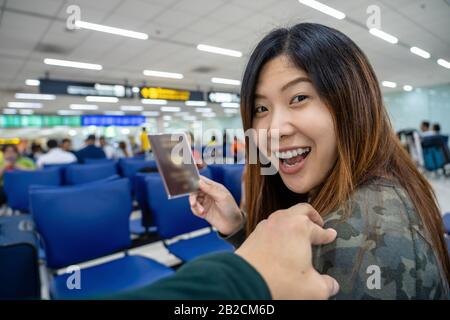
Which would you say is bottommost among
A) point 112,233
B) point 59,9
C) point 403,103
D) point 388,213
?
point 112,233

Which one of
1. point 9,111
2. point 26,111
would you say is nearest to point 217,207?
point 26,111

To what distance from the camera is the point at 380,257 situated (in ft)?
1.41

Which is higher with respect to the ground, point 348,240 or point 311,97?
point 311,97

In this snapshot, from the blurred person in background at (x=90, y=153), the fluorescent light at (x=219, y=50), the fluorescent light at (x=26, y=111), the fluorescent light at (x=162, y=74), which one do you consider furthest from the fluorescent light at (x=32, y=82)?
the fluorescent light at (x=26, y=111)

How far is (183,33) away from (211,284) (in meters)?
5.21

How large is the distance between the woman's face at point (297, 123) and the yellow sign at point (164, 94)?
7.48 meters

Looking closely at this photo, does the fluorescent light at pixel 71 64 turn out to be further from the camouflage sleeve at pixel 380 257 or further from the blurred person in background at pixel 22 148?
the camouflage sleeve at pixel 380 257

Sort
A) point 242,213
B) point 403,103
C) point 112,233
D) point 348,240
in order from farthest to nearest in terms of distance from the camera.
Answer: point 403,103
point 112,233
point 242,213
point 348,240

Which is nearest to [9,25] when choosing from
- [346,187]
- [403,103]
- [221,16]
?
[221,16]

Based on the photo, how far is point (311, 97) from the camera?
67 cm

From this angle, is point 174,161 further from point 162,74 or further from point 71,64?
point 162,74

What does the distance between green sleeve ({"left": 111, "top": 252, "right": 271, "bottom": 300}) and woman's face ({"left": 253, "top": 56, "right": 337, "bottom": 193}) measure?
1.59 feet
